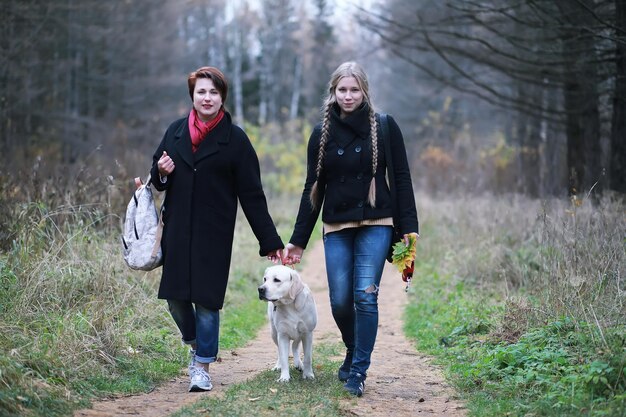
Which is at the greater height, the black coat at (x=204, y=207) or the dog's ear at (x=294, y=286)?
the black coat at (x=204, y=207)

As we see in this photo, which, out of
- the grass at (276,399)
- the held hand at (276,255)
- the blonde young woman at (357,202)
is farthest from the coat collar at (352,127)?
the grass at (276,399)

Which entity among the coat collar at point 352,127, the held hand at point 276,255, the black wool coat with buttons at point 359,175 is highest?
the coat collar at point 352,127

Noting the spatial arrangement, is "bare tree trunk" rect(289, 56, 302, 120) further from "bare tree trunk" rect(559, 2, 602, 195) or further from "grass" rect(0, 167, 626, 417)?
"grass" rect(0, 167, 626, 417)

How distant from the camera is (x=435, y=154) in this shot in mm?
25469

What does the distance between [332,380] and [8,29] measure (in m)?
13.6

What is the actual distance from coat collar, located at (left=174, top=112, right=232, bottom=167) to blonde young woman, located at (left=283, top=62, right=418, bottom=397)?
735mm

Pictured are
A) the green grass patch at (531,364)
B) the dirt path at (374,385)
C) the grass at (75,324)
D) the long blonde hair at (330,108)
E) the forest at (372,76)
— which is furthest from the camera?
the forest at (372,76)

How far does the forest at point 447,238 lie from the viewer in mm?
5684

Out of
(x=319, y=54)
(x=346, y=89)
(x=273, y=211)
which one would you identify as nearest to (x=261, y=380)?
(x=346, y=89)

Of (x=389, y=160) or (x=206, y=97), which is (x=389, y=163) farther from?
(x=206, y=97)

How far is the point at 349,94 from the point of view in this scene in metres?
5.80

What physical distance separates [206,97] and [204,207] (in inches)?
34.8

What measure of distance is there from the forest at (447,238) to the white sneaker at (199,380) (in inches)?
15.6

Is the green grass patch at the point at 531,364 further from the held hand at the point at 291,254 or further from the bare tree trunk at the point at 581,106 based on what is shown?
the bare tree trunk at the point at 581,106
